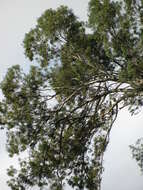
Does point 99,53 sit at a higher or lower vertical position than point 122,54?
higher

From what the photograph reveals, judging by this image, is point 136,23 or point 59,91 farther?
point 59,91

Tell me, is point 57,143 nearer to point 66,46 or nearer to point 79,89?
point 79,89

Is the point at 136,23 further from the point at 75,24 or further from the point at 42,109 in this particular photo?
the point at 42,109

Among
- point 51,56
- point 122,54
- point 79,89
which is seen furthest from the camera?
point 51,56

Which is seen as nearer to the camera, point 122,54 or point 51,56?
point 122,54

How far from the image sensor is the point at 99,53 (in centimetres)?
1927

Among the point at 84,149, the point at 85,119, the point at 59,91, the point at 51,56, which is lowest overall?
the point at 84,149

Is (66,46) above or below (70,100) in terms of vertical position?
above

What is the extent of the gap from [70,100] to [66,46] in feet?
9.18

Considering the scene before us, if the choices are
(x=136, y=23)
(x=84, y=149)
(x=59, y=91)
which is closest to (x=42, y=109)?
(x=59, y=91)

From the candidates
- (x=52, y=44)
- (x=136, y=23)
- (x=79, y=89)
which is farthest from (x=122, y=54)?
(x=52, y=44)

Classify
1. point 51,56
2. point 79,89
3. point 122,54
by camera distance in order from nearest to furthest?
point 122,54, point 79,89, point 51,56

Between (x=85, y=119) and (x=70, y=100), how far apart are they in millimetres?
1243

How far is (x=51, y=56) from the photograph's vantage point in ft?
67.2
